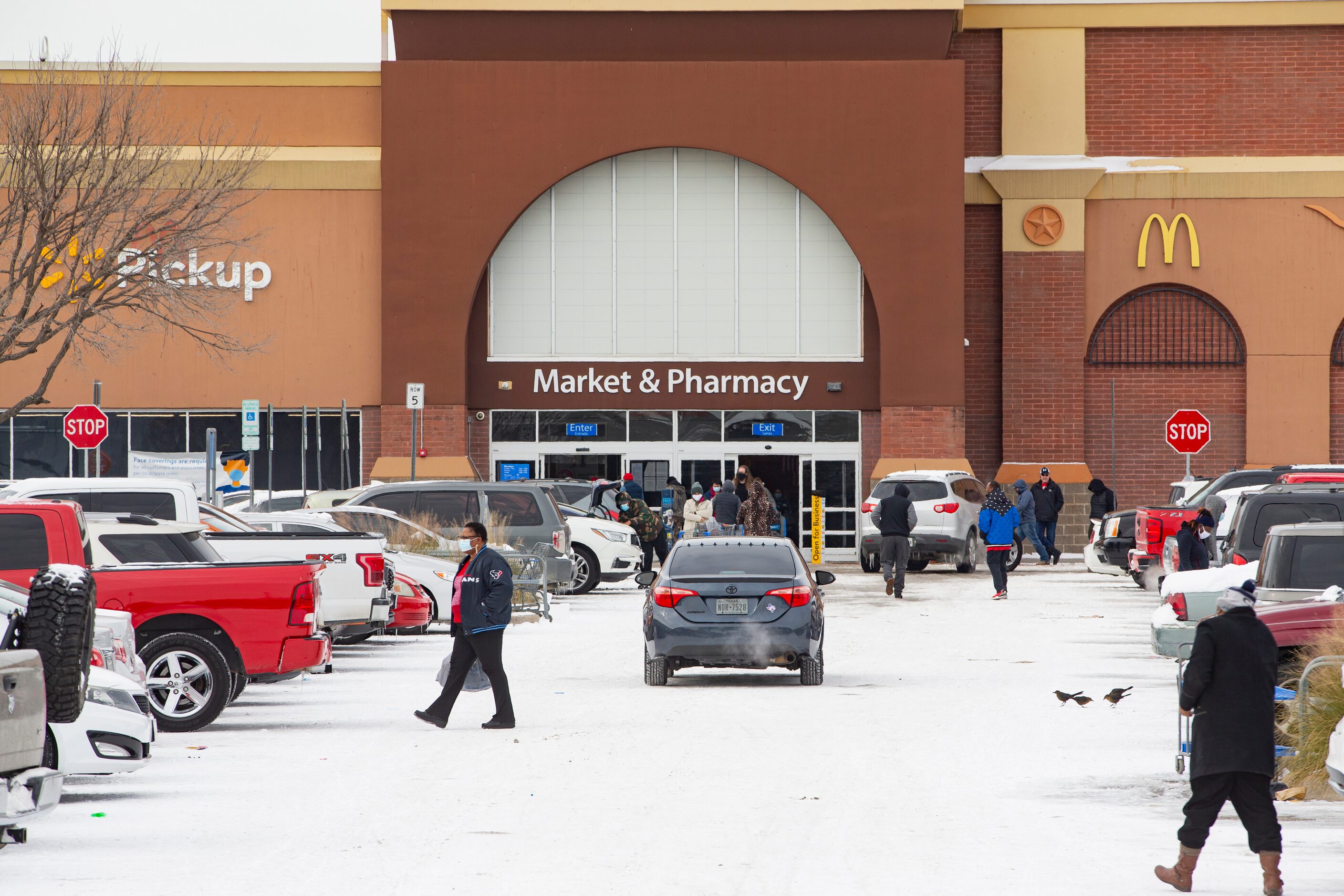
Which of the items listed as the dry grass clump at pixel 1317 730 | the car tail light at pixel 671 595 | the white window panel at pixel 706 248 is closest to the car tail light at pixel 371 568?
the car tail light at pixel 671 595

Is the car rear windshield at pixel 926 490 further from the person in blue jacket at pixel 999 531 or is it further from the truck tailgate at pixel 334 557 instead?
the truck tailgate at pixel 334 557

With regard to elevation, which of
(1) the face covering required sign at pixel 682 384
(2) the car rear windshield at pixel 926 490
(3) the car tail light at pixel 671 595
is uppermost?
(1) the face covering required sign at pixel 682 384

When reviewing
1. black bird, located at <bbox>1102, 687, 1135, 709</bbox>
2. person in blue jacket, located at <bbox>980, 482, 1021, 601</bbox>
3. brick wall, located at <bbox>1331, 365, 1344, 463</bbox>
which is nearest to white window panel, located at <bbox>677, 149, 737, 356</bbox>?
person in blue jacket, located at <bbox>980, 482, 1021, 601</bbox>

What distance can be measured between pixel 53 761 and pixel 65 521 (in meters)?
3.37

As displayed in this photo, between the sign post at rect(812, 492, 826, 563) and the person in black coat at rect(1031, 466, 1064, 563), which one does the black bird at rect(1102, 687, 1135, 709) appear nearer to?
the sign post at rect(812, 492, 826, 563)

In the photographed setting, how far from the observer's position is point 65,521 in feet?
41.0

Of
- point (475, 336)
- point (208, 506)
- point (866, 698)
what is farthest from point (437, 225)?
point (866, 698)

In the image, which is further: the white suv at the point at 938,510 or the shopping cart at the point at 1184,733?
the white suv at the point at 938,510

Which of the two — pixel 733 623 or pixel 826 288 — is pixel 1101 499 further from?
pixel 733 623

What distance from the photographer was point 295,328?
40219mm

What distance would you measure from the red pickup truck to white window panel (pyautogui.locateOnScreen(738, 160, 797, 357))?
2737 cm

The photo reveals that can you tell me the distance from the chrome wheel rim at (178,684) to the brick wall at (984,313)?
31417 mm

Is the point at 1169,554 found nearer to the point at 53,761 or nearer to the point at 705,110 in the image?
the point at 53,761

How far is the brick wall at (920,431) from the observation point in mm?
39469
